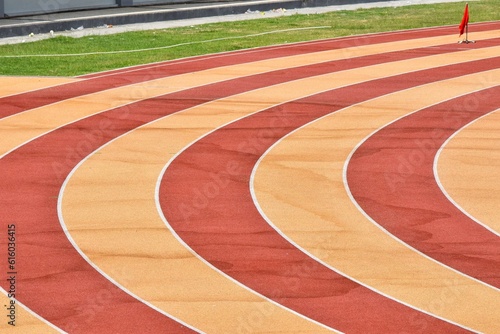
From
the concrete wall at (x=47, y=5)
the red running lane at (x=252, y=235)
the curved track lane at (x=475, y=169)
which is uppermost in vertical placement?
the concrete wall at (x=47, y=5)

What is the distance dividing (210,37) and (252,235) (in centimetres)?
1353

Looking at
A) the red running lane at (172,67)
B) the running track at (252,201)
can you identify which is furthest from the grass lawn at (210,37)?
the running track at (252,201)

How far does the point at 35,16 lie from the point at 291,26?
560 cm

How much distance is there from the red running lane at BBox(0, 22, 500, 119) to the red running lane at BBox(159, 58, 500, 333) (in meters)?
3.35

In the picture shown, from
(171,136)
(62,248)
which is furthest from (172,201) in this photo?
(171,136)

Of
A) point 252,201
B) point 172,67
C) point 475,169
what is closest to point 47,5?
point 172,67

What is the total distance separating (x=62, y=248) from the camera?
32.6 feet

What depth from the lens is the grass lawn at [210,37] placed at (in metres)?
20.0

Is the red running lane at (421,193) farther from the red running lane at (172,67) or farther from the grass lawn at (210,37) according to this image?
the grass lawn at (210,37)

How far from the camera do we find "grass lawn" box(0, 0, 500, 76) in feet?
65.7

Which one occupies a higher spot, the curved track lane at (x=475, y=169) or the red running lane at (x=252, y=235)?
the red running lane at (x=252, y=235)

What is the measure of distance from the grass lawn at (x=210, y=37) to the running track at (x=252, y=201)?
3.89ft

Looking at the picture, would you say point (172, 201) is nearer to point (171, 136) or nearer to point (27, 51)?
point (171, 136)

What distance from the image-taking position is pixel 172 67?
→ 19828 mm
